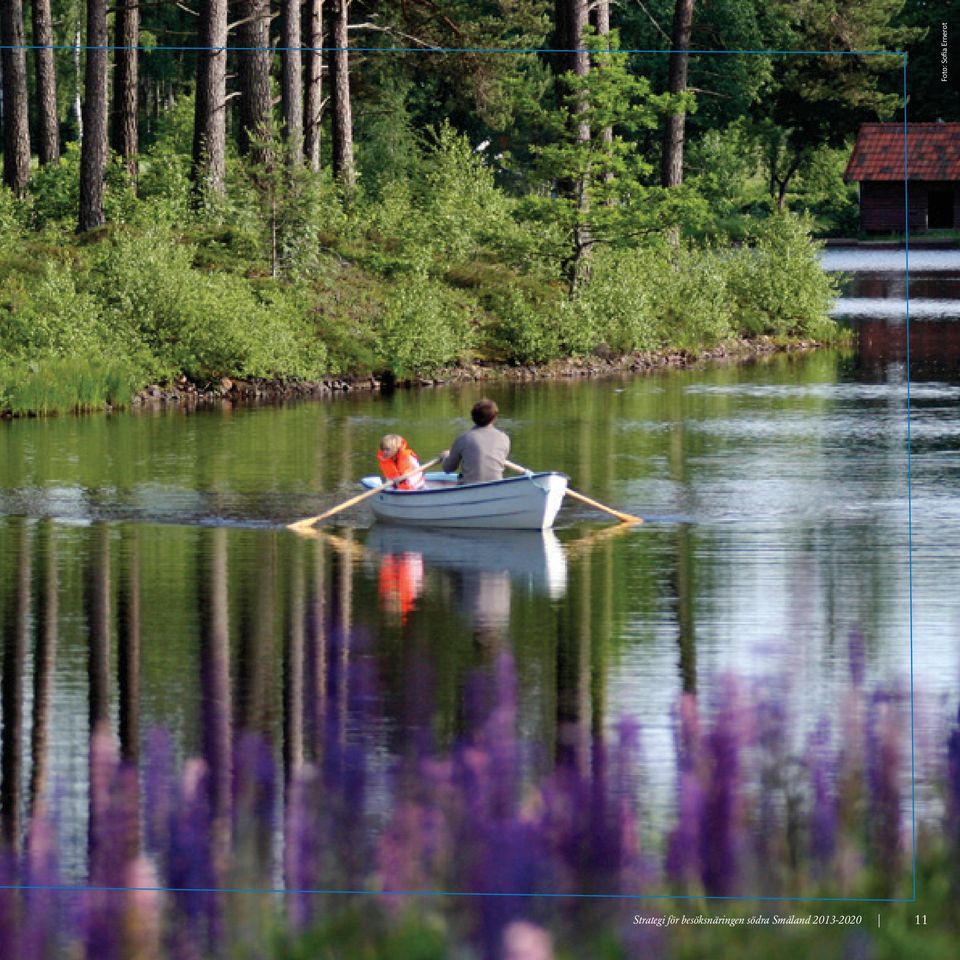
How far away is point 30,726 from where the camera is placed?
12289 millimetres

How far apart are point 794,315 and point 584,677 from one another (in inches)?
1456

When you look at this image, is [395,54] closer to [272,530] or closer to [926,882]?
[272,530]

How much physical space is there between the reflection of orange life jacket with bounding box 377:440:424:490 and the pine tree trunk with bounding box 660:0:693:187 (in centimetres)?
3316

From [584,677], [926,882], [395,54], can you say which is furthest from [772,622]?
[395,54]

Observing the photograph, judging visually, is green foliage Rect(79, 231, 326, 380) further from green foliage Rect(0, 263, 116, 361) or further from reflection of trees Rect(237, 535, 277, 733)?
reflection of trees Rect(237, 535, 277, 733)

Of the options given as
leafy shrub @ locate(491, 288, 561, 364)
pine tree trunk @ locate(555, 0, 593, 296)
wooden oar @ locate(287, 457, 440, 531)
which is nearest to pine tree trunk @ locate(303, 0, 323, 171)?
pine tree trunk @ locate(555, 0, 593, 296)

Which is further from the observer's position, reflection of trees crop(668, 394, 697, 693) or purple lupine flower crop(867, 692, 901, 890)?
reflection of trees crop(668, 394, 697, 693)

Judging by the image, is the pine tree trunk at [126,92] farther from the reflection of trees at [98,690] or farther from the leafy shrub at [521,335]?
the reflection of trees at [98,690]

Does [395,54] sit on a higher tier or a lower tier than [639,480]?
higher

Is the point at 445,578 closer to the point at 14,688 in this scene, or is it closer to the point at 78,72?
the point at 14,688

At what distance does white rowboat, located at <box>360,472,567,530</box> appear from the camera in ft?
71.7

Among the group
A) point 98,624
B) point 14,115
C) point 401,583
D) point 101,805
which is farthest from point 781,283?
point 101,805

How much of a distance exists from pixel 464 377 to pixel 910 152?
66.0m

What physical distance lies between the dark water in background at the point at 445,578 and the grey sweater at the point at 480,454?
0.67 m
